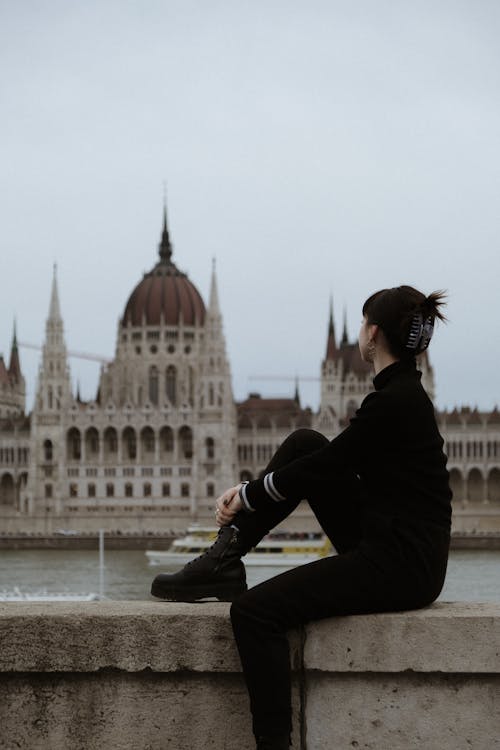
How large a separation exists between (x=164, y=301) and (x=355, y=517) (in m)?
81.8

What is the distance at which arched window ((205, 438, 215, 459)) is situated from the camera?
7550 centimetres

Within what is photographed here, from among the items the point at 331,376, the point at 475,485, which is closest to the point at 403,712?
the point at 475,485

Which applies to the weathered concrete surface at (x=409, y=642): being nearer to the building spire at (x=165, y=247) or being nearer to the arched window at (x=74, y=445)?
the arched window at (x=74, y=445)

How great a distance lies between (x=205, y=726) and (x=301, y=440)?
98cm

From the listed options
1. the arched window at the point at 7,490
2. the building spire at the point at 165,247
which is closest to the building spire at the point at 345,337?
the building spire at the point at 165,247

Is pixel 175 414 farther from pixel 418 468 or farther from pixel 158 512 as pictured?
pixel 418 468

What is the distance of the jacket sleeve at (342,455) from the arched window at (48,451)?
7381 centimetres

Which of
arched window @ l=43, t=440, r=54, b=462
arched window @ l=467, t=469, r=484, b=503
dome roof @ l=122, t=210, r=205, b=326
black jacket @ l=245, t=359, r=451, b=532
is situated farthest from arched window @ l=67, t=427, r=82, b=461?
black jacket @ l=245, t=359, r=451, b=532

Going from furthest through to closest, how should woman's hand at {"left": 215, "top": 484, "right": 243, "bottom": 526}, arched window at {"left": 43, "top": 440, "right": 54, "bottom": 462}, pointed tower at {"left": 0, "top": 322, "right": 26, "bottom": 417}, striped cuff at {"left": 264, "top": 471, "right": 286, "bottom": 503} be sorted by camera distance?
1. pointed tower at {"left": 0, "top": 322, "right": 26, "bottom": 417}
2. arched window at {"left": 43, "top": 440, "right": 54, "bottom": 462}
3. woman's hand at {"left": 215, "top": 484, "right": 243, "bottom": 526}
4. striped cuff at {"left": 264, "top": 471, "right": 286, "bottom": 503}

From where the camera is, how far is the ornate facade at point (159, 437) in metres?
74.2

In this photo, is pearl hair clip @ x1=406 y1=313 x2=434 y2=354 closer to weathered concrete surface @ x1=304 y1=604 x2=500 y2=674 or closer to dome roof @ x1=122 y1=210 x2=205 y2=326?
weathered concrete surface @ x1=304 y1=604 x2=500 y2=674

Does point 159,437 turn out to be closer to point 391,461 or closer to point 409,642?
point 391,461

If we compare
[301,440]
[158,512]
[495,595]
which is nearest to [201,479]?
[158,512]

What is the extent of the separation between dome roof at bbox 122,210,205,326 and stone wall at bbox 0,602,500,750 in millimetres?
80576
